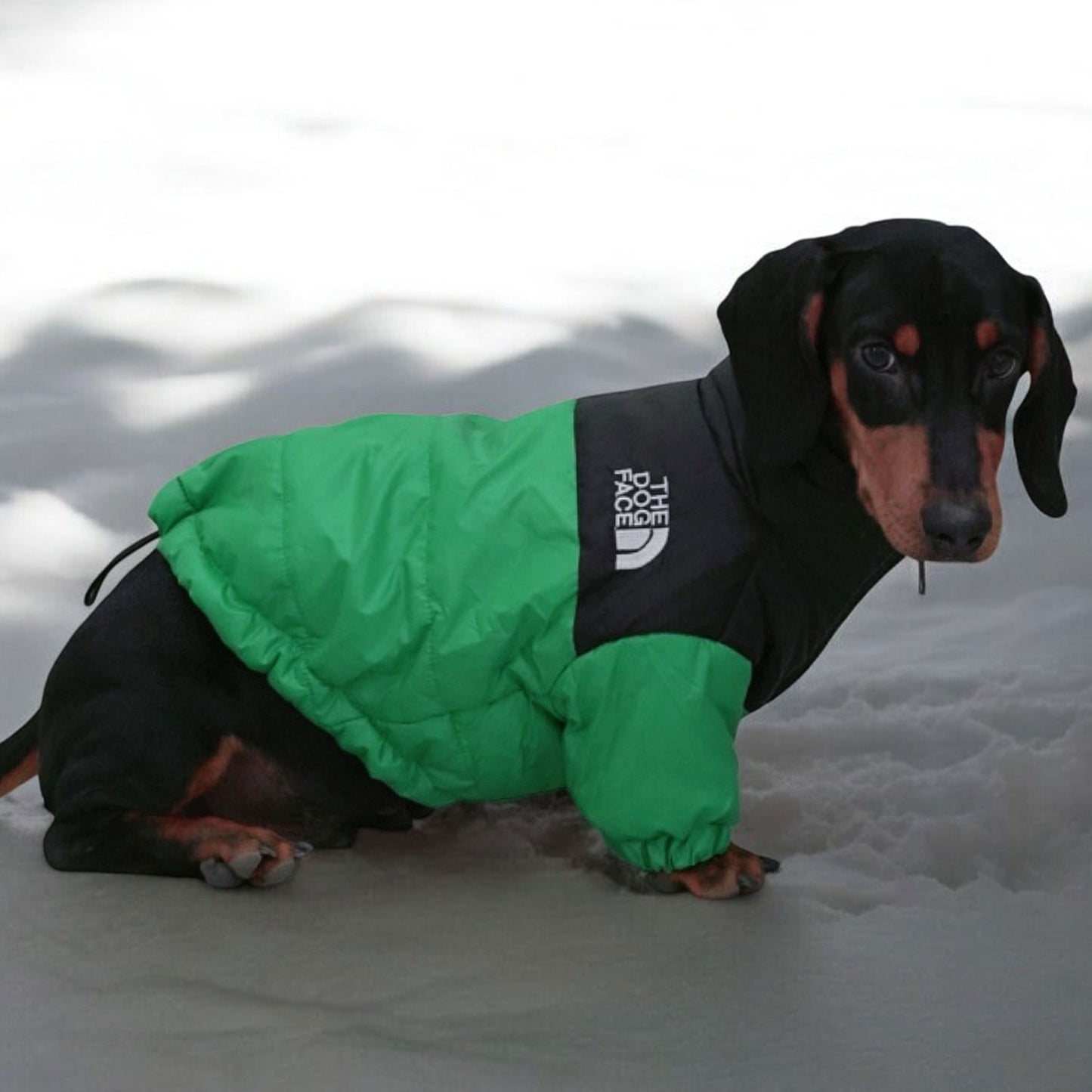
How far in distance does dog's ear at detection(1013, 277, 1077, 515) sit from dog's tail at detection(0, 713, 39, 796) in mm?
1587

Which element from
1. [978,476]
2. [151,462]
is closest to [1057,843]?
[978,476]

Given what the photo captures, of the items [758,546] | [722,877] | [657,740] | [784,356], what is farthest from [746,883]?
[784,356]

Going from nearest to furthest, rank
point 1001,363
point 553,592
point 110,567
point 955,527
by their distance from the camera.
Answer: point 955,527, point 1001,363, point 553,592, point 110,567

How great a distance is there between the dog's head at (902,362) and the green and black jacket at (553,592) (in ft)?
0.35

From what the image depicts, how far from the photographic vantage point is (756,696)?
3232 millimetres

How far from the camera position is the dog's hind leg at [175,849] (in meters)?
3.10

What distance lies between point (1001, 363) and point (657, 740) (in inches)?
27.7

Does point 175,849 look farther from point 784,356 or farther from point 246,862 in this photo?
point 784,356

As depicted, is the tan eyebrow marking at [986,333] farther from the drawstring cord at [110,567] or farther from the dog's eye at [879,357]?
the drawstring cord at [110,567]

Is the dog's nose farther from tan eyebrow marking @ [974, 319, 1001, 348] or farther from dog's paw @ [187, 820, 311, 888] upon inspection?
dog's paw @ [187, 820, 311, 888]

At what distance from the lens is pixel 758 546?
10.1 ft

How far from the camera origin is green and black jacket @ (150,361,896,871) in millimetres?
3045

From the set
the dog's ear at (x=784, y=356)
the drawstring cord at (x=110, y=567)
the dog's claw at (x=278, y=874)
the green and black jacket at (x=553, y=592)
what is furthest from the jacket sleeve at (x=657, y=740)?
the drawstring cord at (x=110, y=567)

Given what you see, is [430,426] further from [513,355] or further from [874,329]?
[513,355]
